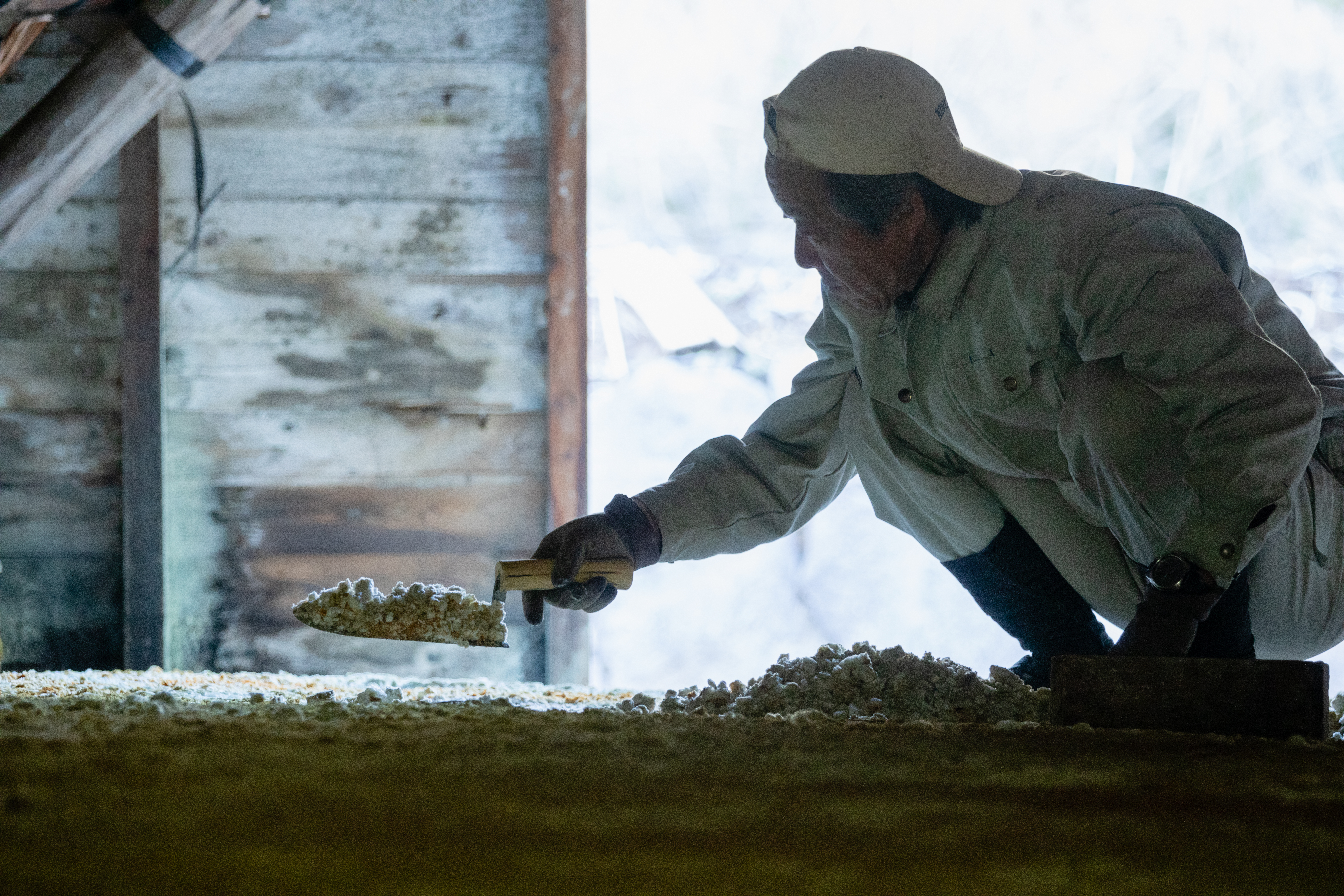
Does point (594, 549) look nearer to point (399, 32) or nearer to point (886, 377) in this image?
point (886, 377)

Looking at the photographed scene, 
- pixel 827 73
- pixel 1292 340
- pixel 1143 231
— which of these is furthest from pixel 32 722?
pixel 1292 340

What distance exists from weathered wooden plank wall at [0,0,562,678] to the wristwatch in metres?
1.91

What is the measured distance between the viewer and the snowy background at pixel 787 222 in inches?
143

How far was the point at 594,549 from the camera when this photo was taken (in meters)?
1.78

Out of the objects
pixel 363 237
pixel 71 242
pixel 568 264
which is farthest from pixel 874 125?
pixel 71 242

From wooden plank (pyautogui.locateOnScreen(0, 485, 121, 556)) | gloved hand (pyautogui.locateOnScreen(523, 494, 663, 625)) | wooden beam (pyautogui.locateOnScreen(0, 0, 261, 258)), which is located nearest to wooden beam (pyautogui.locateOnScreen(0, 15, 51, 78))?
wooden beam (pyautogui.locateOnScreen(0, 0, 261, 258))

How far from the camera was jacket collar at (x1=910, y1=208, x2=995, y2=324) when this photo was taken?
1.68 metres

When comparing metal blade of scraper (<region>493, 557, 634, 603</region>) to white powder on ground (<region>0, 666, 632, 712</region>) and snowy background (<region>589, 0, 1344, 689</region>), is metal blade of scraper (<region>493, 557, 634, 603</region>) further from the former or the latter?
snowy background (<region>589, 0, 1344, 689</region>)

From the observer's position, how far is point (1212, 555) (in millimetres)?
1349

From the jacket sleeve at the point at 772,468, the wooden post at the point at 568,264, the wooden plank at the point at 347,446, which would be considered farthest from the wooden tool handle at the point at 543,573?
the wooden plank at the point at 347,446

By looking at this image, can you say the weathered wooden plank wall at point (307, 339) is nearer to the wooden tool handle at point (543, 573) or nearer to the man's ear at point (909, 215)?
the wooden tool handle at point (543, 573)

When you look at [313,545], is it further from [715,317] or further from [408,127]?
[715,317]

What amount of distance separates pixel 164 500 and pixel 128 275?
59cm

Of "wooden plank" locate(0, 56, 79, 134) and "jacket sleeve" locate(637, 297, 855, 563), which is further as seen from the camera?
"wooden plank" locate(0, 56, 79, 134)
